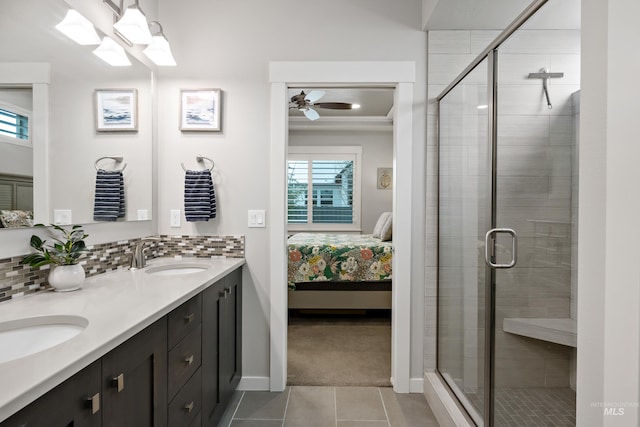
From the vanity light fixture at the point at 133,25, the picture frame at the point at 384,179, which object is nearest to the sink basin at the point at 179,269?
the vanity light fixture at the point at 133,25

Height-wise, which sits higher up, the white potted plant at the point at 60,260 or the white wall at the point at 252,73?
the white wall at the point at 252,73

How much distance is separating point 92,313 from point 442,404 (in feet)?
6.07

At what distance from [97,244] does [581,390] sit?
2.14 meters

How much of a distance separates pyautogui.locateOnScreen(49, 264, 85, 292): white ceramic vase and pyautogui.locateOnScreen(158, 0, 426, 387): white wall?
38.3 inches

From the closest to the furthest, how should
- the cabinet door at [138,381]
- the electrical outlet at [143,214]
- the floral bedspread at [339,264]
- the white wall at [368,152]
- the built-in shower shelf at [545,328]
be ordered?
1. the cabinet door at [138,381]
2. the built-in shower shelf at [545,328]
3. the electrical outlet at [143,214]
4. the floral bedspread at [339,264]
5. the white wall at [368,152]

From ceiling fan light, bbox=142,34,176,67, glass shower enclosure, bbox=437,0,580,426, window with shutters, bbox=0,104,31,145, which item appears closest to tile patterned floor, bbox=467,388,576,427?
glass shower enclosure, bbox=437,0,580,426

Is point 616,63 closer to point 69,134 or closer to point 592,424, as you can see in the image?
point 592,424

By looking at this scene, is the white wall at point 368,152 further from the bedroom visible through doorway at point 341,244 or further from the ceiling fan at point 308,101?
the ceiling fan at point 308,101

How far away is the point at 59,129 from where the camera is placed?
1.53 meters

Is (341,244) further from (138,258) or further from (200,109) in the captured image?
(138,258)

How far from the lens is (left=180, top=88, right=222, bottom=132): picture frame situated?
232 cm

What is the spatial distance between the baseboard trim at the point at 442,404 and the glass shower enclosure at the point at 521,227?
0.21ft

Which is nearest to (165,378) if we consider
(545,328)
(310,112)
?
(545,328)

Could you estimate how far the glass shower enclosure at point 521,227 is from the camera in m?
1.37
